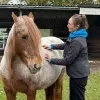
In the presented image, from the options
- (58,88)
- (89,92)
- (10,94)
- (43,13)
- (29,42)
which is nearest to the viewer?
(29,42)

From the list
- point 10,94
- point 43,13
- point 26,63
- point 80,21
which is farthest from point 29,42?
point 43,13

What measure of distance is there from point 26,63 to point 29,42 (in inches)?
13.0

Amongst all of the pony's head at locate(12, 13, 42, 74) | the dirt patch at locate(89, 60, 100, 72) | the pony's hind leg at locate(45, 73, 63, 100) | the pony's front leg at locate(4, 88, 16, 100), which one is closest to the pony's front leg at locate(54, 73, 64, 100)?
the pony's hind leg at locate(45, 73, 63, 100)

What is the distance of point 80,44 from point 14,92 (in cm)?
128

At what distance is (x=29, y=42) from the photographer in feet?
14.9

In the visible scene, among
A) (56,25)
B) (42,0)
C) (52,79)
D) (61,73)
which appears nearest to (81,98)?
(52,79)

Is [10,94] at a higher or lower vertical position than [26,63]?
lower

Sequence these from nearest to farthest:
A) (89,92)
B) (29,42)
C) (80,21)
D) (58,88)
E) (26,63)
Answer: (29,42) → (26,63) → (80,21) → (58,88) → (89,92)

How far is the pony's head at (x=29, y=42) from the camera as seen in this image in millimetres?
4539

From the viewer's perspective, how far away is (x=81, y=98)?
17.7 ft

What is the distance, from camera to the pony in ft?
15.0

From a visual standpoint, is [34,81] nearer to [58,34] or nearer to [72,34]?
[72,34]

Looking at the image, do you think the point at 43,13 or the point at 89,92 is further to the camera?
the point at 43,13

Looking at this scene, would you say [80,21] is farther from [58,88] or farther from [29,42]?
[58,88]
